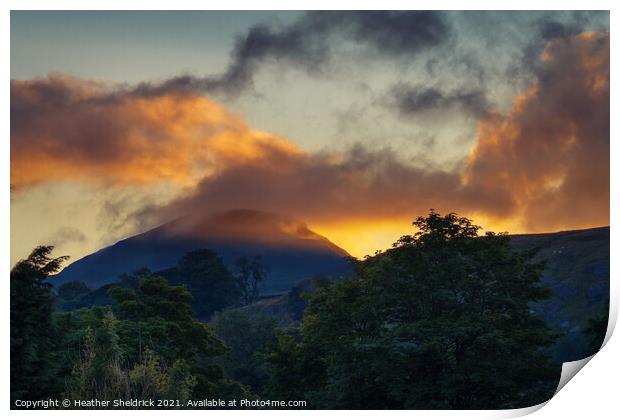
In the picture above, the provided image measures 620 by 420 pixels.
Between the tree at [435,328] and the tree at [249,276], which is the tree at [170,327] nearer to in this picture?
the tree at [249,276]

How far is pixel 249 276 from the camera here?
20.0 meters

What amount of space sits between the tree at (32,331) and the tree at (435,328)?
516 cm

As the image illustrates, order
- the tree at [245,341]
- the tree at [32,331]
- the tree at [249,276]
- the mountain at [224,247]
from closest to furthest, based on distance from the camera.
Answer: the tree at [32,331], the mountain at [224,247], the tree at [249,276], the tree at [245,341]

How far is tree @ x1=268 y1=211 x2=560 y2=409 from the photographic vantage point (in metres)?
18.6

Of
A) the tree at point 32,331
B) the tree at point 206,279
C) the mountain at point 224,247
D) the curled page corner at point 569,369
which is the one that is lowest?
the curled page corner at point 569,369

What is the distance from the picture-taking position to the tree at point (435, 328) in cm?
1859

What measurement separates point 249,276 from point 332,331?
203 centimetres

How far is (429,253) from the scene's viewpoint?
19.6 meters

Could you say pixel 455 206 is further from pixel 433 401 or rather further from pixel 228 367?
pixel 228 367

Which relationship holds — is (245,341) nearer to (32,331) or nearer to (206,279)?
(206,279)

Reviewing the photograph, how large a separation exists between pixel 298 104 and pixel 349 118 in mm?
1018

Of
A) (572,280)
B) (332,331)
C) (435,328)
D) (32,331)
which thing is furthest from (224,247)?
(572,280)

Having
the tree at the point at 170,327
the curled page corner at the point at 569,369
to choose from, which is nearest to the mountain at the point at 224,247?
the tree at the point at 170,327

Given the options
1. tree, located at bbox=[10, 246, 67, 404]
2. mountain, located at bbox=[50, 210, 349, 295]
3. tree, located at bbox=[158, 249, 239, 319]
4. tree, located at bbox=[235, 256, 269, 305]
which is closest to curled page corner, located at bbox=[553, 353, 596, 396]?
mountain, located at bbox=[50, 210, 349, 295]
